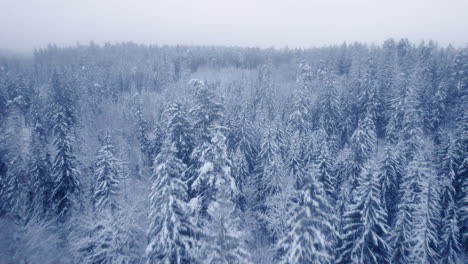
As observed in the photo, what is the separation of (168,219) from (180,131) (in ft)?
24.5

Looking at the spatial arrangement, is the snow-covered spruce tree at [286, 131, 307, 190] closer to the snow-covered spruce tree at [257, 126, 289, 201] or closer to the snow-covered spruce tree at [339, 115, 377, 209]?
the snow-covered spruce tree at [257, 126, 289, 201]

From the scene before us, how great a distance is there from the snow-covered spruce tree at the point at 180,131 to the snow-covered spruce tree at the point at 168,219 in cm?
416

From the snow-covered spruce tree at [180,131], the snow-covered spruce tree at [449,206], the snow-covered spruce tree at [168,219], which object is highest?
the snow-covered spruce tree at [180,131]

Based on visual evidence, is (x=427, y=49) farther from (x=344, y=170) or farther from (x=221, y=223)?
(x=221, y=223)

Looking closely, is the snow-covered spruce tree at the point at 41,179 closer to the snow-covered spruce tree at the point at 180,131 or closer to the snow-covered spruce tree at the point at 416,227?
the snow-covered spruce tree at the point at 180,131

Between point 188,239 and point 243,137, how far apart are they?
693 inches

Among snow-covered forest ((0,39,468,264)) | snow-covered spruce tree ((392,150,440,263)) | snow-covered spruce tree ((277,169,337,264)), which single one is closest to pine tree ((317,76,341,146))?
snow-covered forest ((0,39,468,264))

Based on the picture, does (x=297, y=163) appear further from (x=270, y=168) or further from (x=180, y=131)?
(x=180, y=131)

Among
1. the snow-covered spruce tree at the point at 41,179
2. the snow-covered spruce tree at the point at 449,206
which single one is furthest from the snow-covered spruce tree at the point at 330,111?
the snow-covered spruce tree at the point at 41,179

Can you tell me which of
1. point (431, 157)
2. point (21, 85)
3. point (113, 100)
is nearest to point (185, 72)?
point (113, 100)

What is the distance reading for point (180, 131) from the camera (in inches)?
864

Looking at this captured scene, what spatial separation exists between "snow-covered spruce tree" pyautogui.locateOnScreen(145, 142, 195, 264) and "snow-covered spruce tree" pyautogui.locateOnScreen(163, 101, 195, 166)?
164 inches

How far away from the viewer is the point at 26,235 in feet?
70.0

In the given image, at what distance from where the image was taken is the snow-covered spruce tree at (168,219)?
54.4 ft
